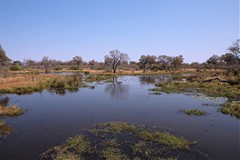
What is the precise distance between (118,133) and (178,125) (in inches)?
185

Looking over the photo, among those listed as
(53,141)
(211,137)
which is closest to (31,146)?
(53,141)

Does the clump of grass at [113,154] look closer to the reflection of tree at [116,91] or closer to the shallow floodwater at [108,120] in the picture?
the shallow floodwater at [108,120]

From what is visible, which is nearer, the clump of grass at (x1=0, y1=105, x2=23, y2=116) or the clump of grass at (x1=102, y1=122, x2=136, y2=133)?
the clump of grass at (x1=102, y1=122, x2=136, y2=133)

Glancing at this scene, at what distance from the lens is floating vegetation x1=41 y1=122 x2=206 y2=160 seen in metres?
9.59

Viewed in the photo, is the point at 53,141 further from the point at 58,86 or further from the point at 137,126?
the point at 58,86

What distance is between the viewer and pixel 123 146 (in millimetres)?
10672

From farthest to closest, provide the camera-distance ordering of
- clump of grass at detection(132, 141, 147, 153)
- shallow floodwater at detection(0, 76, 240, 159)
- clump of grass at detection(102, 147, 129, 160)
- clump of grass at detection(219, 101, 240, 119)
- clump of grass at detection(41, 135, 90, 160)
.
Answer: clump of grass at detection(219, 101, 240, 119)
shallow floodwater at detection(0, 76, 240, 159)
clump of grass at detection(132, 141, 147, 153)
clump of grass at detection(41, 135, 90, 160)
clump of grass at detection(102, 147, 129, 160)

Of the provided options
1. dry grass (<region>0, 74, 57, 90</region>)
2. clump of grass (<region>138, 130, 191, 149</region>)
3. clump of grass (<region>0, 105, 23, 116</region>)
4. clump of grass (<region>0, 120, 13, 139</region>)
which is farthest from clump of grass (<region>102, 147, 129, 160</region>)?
dry grass (<region>0, 74, 57, 90</region>)

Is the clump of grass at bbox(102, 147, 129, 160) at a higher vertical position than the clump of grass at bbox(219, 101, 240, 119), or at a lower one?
lower

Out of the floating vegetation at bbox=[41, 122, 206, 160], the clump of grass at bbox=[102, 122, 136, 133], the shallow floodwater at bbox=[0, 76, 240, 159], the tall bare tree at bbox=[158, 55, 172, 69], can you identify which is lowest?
the shallow floodwater at bbox=[0, 76, 240, 159]

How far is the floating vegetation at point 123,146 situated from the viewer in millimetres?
9586

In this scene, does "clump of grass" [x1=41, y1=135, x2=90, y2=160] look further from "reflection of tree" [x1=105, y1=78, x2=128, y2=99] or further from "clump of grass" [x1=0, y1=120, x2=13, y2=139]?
"reflection of tree" [x1=105, y1=78, x2=128, y2=99]

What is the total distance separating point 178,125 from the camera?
14.5 m

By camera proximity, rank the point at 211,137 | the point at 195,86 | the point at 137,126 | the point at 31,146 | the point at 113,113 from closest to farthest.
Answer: the point at 31,146
the point at 211,137
the point at 137,126
the point at 113,113
the point at 195,86
